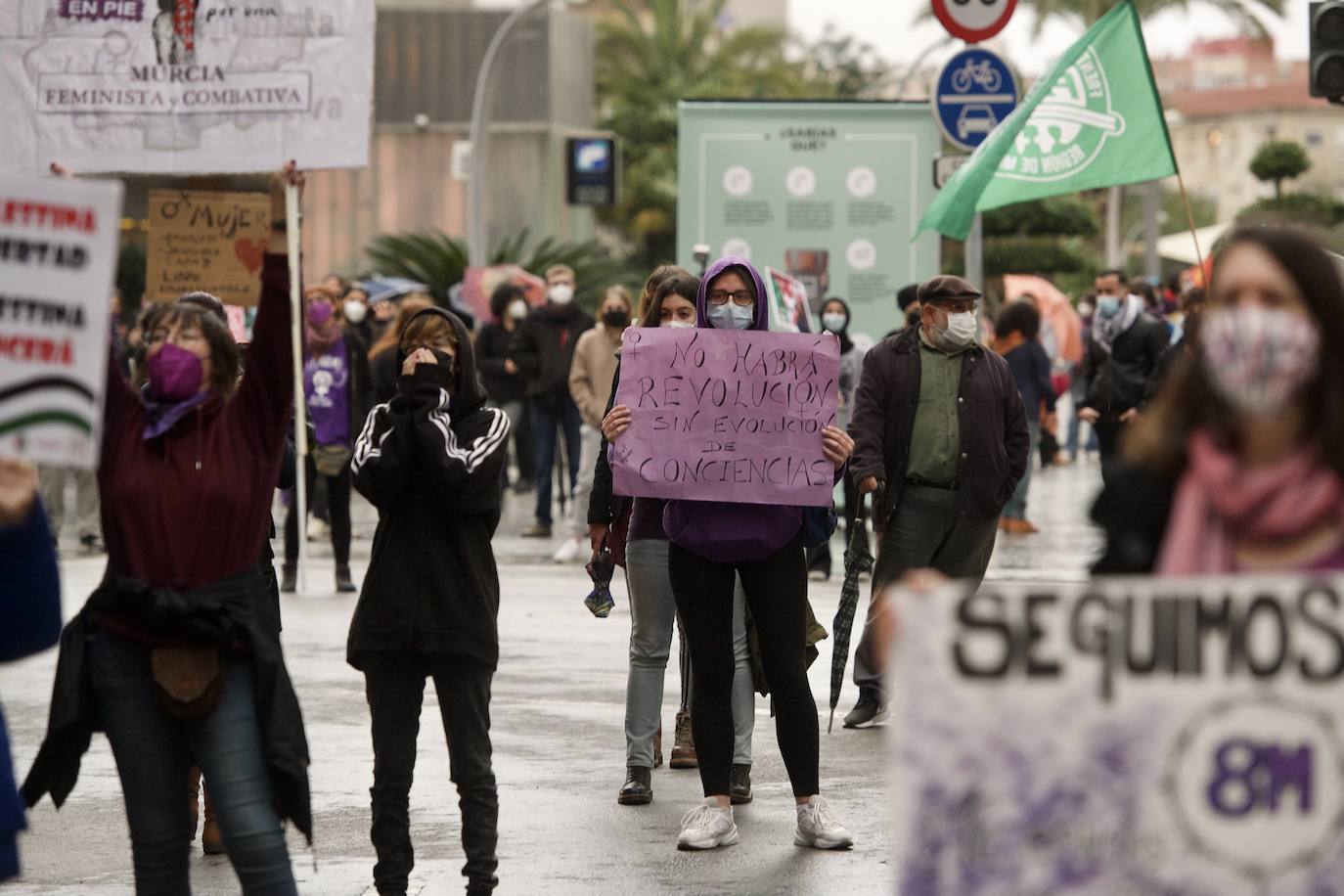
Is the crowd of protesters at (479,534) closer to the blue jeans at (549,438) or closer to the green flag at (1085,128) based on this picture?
the green flag at (1085,128)

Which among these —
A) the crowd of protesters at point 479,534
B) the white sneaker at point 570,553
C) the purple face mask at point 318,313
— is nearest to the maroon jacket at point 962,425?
the crowd of protesters at point 479,534

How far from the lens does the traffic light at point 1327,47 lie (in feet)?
44.7

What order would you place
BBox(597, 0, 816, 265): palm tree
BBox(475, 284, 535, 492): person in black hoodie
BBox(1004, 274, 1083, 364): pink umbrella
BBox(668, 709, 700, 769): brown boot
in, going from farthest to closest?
BBox(597, 0, 816, 265): palm tree, BBox(1004, 274, 1083, 364): pink umbrella, BBox(475, 284, 535, 492): person in black hoodie, BBox(668, 709, 700, 769): brown boot

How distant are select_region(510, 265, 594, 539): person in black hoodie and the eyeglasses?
991 cm

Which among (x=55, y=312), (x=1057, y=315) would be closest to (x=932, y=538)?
(x=55, y=312)

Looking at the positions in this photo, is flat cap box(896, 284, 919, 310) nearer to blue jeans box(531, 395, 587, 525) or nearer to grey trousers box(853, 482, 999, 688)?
blue jeans box(531, 395, 587, 525)

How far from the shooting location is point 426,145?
137ft

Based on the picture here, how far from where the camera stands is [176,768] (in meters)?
5.05

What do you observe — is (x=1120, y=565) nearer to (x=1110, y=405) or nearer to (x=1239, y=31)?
(x=1110, y=405)

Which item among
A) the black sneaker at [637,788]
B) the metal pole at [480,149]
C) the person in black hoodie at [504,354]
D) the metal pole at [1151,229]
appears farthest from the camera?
the metal pole at [1151,229]

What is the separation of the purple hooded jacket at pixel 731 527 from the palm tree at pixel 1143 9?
41.3 m

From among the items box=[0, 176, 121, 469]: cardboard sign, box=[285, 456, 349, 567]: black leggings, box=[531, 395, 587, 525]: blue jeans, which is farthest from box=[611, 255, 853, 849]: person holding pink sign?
box=[531, 395, 587, 525]: blue jeans

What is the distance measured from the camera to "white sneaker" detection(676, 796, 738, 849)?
23.1 ft

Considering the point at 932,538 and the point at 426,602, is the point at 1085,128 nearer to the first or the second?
the point at 932,538
